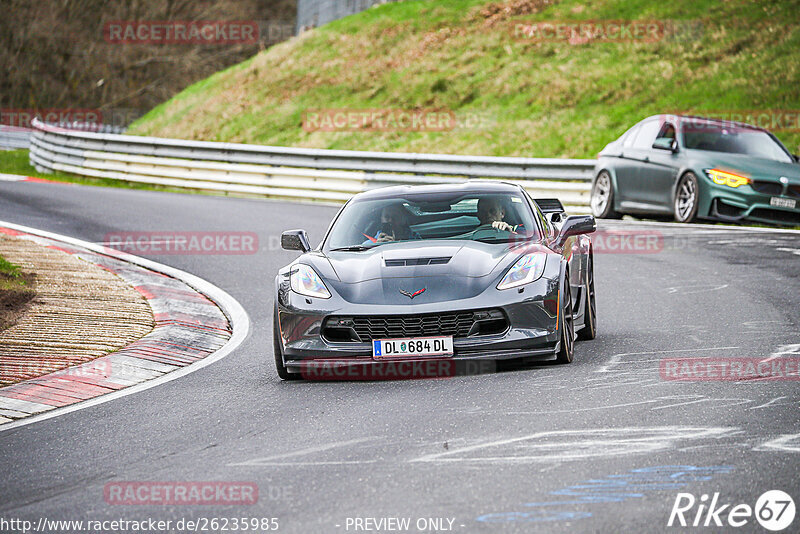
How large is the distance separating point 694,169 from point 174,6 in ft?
173

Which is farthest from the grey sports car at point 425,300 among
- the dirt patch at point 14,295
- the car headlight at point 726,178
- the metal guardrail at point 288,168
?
the metal guardrail at point 288,168

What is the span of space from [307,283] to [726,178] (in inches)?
398

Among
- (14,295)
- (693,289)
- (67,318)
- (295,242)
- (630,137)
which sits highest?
(630,137)

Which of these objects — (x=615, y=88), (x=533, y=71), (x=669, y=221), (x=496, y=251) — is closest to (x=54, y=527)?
(x=496, y=251)

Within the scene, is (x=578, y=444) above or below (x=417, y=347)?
below

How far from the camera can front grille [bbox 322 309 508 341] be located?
24.9ft

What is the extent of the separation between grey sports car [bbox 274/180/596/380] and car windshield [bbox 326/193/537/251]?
2cm

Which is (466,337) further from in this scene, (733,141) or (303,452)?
(733,141)

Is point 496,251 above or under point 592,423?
above

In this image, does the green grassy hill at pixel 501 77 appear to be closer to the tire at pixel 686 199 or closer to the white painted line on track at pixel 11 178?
the tire at pixel 686 199

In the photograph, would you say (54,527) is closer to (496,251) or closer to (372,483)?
(372,483)

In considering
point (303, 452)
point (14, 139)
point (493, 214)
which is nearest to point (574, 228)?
point (493, 214)

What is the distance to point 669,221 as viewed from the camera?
61.7 ft

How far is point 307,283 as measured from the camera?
814 cm
